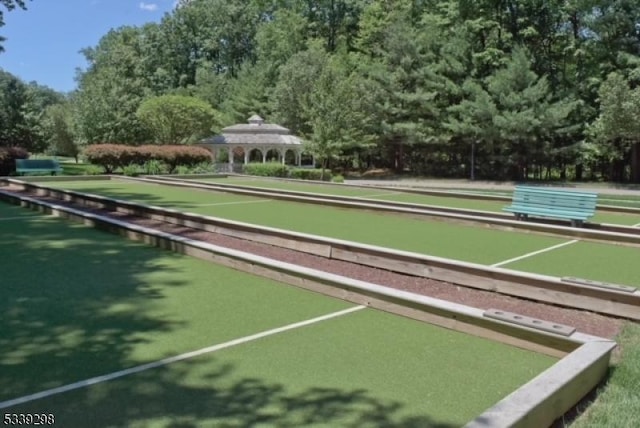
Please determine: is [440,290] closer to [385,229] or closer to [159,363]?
[159,363]

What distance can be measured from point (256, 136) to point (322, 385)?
34.0 m

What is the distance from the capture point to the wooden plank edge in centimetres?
259

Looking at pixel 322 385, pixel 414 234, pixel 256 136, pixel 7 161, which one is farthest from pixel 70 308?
pixel 256 136

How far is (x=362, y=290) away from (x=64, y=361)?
103 inches

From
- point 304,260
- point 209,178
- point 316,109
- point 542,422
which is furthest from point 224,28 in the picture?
point 542,422

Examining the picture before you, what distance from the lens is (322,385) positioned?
3297 mm

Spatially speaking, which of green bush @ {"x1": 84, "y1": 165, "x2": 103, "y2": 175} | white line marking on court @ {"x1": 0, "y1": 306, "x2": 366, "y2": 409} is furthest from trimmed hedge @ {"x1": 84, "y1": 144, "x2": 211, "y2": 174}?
white line marking on court @ {"x1": 0, "y1": 306, "x2": 366, "y2": 409}

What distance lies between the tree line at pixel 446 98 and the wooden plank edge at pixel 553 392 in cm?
2660

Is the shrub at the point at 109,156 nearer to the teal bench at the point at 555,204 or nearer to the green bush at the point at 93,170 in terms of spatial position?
the green bush at the point at 93,170

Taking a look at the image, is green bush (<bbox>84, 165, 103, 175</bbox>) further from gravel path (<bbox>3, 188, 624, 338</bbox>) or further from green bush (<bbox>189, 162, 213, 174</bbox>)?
gravel path (<bbox>3, 188, 624, 338</bbox>)

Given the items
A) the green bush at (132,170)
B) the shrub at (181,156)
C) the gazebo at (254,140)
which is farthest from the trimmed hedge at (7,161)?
the gazebo at (254,140)

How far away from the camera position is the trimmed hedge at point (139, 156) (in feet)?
90.3

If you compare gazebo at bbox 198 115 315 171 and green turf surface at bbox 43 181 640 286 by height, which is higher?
gazebo at bbox 198 115 315 171

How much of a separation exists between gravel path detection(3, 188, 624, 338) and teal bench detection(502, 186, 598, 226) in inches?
178
